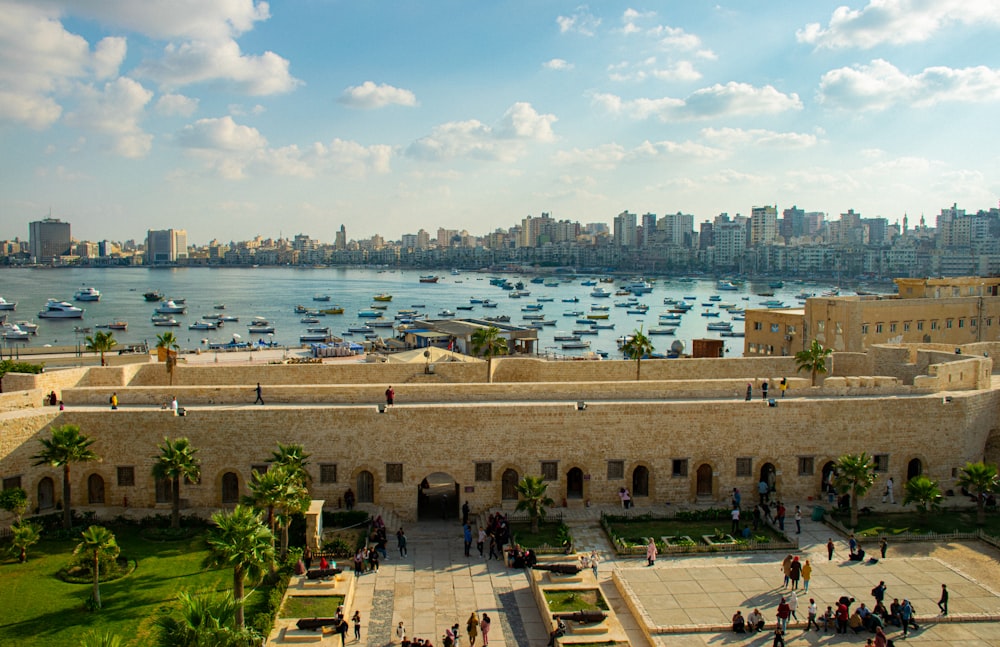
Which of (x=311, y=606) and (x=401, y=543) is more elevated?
(x=401, y=543)

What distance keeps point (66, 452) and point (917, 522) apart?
87.6 feet

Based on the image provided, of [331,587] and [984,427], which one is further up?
[984,427]

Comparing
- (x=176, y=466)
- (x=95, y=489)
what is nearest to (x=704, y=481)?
(x=176, y=466)

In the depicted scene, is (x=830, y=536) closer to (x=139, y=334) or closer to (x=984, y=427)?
(x=984, y=427)

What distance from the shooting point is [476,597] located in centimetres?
2028

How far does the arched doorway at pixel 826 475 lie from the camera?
27547 millimetres

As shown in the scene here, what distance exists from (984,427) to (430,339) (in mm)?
43032

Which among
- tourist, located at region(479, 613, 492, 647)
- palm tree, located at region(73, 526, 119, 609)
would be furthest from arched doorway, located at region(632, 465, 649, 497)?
palm tree, located at region(73, 526, 119, 609)

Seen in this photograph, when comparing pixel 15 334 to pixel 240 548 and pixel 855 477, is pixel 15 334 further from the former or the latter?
pixel 855 477

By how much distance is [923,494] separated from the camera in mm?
25125

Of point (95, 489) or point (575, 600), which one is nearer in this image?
point (575, 600)

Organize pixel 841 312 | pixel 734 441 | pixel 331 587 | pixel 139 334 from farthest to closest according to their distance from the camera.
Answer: pixel 139 334 → pixel 841 312 → pixel 734 441 → pixel 331 587

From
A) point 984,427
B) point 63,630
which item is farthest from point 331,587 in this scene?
point 984,427

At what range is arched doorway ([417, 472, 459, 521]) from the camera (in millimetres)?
26328
